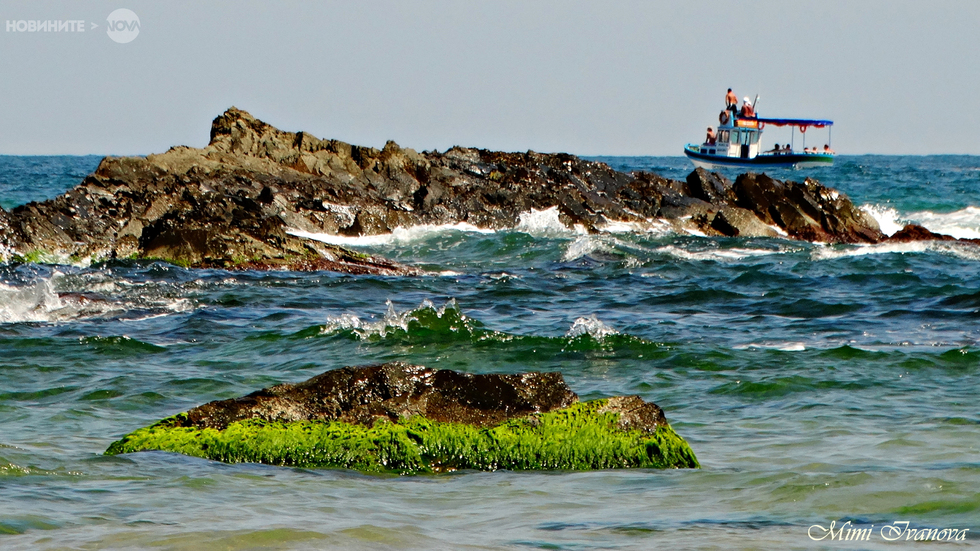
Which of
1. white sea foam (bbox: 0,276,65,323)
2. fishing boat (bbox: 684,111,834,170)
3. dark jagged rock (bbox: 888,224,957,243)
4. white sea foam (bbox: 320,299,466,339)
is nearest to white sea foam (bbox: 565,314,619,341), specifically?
white sea foam (bbox: 320,299,466,339)

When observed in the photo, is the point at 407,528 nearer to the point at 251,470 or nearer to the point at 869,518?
the point at 251,470

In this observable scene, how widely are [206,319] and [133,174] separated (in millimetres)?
12303

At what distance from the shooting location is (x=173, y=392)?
928cm

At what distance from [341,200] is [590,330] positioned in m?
15.7

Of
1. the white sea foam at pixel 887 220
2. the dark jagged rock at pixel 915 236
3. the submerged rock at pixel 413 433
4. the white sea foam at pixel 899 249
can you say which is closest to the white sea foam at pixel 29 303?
the submerged rock at pixel 413 433

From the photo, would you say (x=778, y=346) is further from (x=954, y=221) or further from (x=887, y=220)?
(x=954, y=221)

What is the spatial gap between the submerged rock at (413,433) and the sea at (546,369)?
169 mm

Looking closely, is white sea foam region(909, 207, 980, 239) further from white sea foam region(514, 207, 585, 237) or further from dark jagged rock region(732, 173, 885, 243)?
white sea foam region(514, 207, 585, 237)

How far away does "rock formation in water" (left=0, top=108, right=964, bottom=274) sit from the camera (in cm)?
1994

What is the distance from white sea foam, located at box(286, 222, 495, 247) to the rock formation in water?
236 mm

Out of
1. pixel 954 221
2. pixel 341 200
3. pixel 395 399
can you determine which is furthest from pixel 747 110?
pixel 395 399

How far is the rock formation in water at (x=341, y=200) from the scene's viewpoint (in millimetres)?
19938

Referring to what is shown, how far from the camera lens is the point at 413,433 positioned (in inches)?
261

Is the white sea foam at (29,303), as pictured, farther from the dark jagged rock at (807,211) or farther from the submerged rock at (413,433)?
the dark jagged rock at (807,211)
